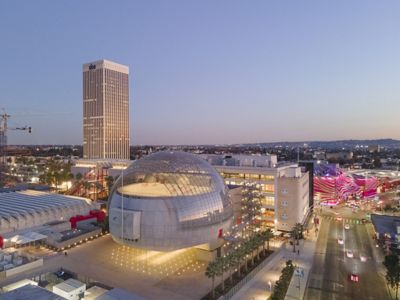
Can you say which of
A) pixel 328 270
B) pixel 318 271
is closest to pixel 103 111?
pixel 318 271

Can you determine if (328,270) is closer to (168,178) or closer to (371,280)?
(371,280)

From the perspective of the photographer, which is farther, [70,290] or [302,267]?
[302,267]

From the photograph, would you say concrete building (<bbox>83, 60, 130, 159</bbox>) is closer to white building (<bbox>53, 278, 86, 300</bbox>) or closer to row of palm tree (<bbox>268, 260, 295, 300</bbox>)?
white building (<bbox>53, 278, 86, 300</bbox>)

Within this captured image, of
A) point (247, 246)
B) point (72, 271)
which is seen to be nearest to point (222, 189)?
point (247, 246)

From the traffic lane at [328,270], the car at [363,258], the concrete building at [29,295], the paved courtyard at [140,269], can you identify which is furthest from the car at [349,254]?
the concrete building at [29,295]

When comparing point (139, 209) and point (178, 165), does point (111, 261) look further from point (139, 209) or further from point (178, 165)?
point (178, 165)

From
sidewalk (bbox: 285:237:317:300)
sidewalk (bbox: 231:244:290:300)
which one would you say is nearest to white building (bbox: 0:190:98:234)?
sidewalk (bbox: 231:244:290:300)
